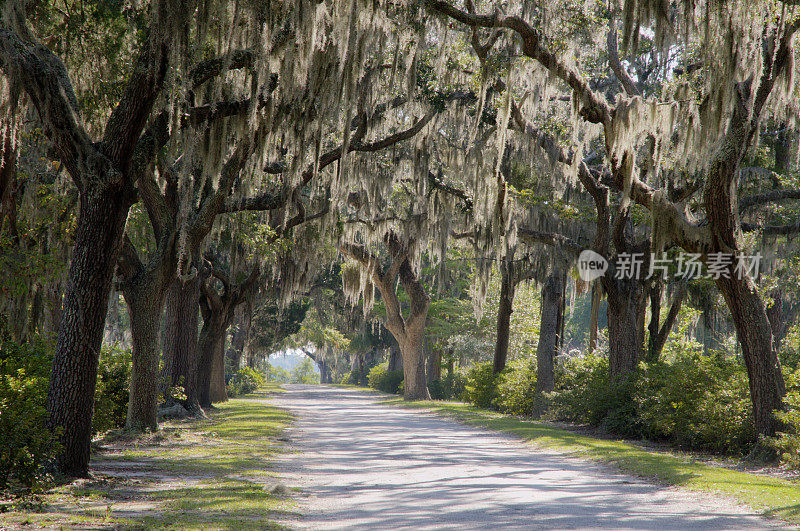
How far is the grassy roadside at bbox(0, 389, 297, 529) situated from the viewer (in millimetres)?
6008

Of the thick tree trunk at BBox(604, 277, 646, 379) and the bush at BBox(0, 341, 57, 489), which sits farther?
the thick tree trunk at BBox(604, 277, 646, 379)

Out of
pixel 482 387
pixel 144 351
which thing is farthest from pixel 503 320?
pixel 144 351

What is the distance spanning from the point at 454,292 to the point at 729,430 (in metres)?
26.4

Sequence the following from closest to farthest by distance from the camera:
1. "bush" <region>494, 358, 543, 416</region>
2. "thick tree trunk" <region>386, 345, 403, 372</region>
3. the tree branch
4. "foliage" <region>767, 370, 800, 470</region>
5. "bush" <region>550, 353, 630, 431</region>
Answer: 1. "foliage" <region>767, 370, 800, 470</region>
2. the tree branch
3. "bush" <region>550, 353, 630, 431</region>
4. "bush" <region>494, 358, 543, 416</region>
5. "thick tree trunk" <region>386, 345, 403, 372</region>

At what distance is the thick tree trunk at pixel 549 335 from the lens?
2131cm

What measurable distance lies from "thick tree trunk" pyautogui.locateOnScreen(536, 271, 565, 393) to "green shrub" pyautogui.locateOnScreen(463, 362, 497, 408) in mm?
3917

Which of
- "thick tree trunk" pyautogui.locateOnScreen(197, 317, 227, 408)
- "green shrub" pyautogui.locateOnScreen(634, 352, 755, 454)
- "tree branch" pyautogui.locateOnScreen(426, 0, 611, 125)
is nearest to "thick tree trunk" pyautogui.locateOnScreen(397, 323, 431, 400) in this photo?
"thick tree trunk" pyautogui.locateOnScreen(197, 317, 227, 408)

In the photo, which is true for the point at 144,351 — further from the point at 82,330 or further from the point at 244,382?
the point at 244,382

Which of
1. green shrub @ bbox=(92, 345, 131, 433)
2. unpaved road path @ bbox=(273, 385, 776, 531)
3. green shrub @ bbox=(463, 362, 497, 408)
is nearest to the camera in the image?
unpaved road path @ bbox=(273, 385, 776, 531)

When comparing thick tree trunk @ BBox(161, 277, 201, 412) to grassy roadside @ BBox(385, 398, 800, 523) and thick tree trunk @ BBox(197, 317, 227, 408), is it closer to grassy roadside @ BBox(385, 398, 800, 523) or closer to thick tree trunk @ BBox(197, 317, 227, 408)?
thick tree trunk @ BBox(197, 317, 227, 408)

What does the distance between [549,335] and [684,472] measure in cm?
1188

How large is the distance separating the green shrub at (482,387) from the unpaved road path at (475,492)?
39.6 ft

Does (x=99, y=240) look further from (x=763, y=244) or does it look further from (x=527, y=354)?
(x=527, y=354)

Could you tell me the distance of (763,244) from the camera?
15.5 metres
